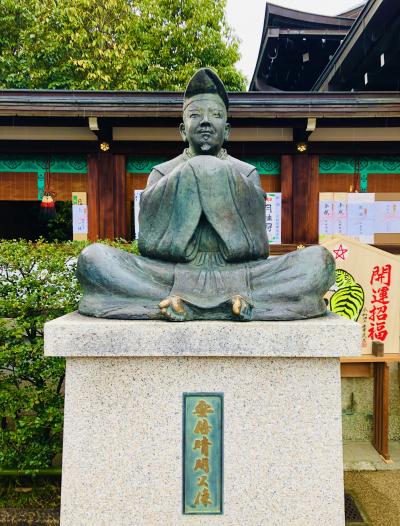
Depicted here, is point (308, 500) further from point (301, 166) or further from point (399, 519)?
point (301, 166)

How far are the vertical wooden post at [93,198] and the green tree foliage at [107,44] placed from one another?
226 inches

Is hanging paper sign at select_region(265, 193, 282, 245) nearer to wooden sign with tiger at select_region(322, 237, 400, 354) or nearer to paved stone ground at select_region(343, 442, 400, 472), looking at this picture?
wooden sign with tiger at select_region(322, 237, 400, 354)

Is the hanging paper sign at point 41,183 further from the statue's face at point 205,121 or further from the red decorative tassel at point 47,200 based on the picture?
the statue's face at point 205,121

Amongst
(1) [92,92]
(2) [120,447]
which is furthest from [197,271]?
(1) [92,92]

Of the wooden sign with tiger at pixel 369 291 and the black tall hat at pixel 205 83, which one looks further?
the wooden sign with tiger at pixel 369 291

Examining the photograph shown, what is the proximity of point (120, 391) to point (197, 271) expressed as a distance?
818 millimetres

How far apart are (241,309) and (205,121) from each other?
1.31 metres

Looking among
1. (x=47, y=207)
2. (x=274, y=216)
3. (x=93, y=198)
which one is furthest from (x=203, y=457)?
(x=47, y=207)

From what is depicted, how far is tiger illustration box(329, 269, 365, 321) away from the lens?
4.34 meters

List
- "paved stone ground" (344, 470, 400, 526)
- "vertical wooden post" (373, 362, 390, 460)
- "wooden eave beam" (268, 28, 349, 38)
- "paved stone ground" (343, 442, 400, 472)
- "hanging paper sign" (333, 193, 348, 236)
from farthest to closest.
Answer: "wooden eave beam" (268, 28, 349, 38) → "hanging paper sign" (333, 193, 348, 236) → "vertical wooden post" (373, 362, 390, 460) → "paved stone ground" (343, 442, 400, 472) → "paved stone ground" (344, 470, 400, 526)

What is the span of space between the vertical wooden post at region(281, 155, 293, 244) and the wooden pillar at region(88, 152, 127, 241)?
8.03 feet

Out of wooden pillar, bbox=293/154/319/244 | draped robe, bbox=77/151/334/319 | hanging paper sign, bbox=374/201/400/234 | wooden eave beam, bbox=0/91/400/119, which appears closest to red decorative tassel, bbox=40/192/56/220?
wooden eave beam, bbox=0/91/400/119

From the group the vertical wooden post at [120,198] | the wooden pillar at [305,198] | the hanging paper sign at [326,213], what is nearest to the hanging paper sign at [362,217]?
the hanging paper sign at [326,213]

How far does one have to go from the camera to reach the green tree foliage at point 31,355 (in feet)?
11.0
